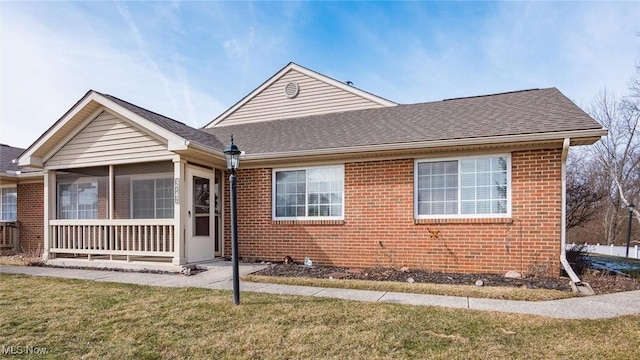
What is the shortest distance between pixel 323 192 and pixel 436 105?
4606mm

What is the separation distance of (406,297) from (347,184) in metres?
3.53

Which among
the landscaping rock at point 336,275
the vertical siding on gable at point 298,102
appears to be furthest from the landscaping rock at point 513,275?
the vertical siding on gable at point 298,102

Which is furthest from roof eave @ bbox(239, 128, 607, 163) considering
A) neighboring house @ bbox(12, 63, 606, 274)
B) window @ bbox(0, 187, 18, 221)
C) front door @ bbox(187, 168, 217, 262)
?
window @ bbox(0, 187, 18, 221)

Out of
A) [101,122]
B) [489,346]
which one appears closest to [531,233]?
[489,346]

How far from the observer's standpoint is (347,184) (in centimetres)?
884

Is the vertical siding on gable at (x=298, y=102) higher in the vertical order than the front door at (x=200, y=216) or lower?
higher

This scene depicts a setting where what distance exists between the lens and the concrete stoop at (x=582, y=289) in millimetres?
5879

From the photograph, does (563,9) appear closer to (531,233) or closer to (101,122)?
(531,233)

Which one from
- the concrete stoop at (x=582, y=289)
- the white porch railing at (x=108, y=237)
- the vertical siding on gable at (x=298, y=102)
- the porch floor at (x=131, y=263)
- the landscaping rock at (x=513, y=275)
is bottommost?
the porch floor at (x=131, y=263)

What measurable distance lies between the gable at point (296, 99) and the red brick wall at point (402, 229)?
4130 millimetres

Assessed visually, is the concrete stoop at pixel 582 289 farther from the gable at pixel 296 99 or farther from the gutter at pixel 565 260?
the gable at pixel 296 99

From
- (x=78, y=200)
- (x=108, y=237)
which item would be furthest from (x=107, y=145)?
(x=78, y=200)

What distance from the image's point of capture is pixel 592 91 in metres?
26.3

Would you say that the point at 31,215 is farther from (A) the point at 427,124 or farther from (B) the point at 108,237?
(A) the point at 427,124
